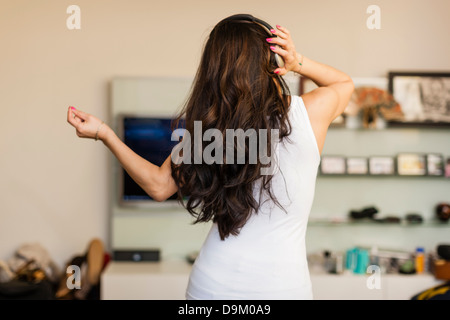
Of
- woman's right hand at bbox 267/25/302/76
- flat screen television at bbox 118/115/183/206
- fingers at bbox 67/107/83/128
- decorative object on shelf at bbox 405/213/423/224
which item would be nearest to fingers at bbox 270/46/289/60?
woman's right hand at bbox 267/25/302/76

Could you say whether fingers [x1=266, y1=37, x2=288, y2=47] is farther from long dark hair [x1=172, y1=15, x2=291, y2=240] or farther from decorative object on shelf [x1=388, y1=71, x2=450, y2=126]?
decorative object on shelf [x1=388, y1=71, x2=450, y2=126]

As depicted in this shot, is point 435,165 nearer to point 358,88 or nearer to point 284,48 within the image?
point 358,88

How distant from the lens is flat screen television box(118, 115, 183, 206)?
310cm

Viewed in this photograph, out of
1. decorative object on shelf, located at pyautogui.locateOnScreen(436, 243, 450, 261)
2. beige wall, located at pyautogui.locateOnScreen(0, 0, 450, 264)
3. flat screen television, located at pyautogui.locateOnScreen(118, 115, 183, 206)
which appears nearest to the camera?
decorative object on shelf, located at pyautogui.locateOnScreen(436, 243, 450, 261)

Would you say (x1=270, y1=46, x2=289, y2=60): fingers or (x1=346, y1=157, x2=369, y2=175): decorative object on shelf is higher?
(x1=270, y1=46, x2=289, y2=60): fingers

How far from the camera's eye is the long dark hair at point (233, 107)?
3.26 feet

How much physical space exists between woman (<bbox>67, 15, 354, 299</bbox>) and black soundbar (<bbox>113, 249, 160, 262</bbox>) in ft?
6.92

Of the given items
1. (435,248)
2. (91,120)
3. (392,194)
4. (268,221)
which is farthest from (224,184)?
(435,248)

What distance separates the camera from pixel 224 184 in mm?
1051

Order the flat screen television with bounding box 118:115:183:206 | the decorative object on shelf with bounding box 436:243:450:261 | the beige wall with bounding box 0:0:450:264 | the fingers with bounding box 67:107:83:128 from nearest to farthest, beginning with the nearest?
the fingers with bounding box 67:107:83:128, the decorative object on shelf with bounding box 436:243:450:261, the flat screen television with bounding box 118:115:183:206, the beige wall with bounding box 0:0:450:264

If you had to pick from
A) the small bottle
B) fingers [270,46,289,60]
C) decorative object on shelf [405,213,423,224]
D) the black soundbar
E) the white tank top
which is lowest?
the small bottle

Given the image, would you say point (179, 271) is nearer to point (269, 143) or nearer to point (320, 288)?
point (320, 288)

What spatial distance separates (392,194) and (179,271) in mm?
1528

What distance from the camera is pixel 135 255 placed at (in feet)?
10.2
